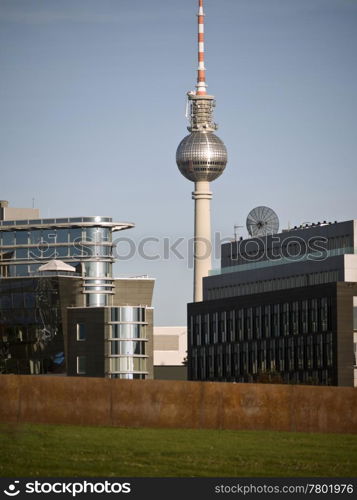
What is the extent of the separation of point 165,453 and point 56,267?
145147 millimetres

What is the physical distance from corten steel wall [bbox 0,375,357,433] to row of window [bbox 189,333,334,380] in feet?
391

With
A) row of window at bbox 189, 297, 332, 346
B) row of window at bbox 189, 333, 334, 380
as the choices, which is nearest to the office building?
row of window at bbox 189, 297, 332, 346

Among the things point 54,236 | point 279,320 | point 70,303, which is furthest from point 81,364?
point 54,236

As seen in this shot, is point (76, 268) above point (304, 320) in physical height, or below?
above

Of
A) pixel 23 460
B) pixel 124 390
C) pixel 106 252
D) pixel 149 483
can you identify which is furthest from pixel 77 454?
pixel 106 252

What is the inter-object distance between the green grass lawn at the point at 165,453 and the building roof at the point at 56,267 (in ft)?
448

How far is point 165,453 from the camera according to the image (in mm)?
44781

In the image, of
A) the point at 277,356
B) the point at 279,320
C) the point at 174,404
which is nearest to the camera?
the point at 174,404

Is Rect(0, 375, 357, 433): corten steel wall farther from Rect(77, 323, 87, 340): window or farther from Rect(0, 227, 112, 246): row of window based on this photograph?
Rect(0, 227, 112, 246): row of window

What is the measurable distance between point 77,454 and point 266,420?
11958 mm

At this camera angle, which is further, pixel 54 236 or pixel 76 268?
pixel 54 236

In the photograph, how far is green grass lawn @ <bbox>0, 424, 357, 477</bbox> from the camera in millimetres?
41562

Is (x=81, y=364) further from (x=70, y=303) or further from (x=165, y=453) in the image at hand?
(x=165, y=453)

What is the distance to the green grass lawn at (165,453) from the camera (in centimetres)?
4156
